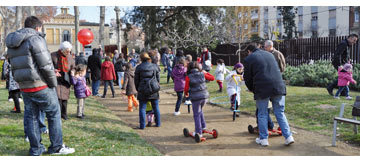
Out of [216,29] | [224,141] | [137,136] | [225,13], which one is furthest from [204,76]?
[225,13]

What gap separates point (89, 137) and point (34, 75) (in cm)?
213

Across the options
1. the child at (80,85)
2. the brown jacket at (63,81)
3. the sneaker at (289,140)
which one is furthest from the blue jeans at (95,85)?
the sneaker at (289,140)

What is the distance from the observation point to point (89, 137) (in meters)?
6.18

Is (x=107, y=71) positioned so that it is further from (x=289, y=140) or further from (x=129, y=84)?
(x=289, y=140)

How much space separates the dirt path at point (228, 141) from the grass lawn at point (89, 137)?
399 mm

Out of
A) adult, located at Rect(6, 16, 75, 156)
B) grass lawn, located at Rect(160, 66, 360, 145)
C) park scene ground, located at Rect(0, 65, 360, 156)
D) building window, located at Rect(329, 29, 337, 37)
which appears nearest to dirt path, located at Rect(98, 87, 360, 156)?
park scene ground, located at Rect(0, 65, 360, 156)

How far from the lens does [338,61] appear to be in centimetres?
997

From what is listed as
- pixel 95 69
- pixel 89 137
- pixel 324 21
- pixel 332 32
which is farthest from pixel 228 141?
pixel 324 21

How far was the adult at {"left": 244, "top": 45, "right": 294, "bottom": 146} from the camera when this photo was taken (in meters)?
5.63

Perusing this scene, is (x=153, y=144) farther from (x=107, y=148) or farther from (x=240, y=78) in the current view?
(x=240, y=78)

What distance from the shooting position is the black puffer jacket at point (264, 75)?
562 cm

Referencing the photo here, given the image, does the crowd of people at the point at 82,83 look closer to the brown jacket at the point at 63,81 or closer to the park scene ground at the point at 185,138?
the brown jacket at the point at 63,81

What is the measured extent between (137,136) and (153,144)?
1.69 feet

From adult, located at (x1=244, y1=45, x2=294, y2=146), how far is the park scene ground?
364 mm
